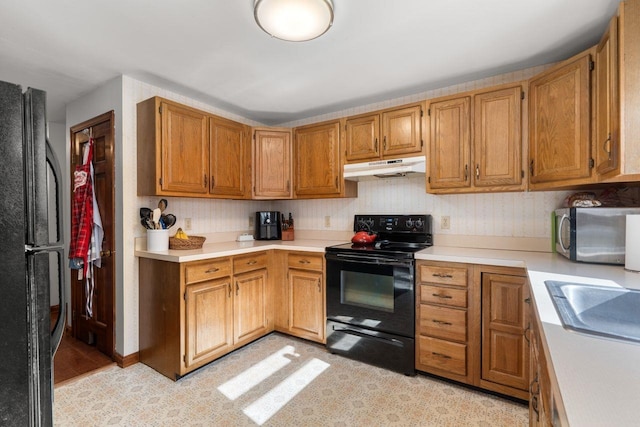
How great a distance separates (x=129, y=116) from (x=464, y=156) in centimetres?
272

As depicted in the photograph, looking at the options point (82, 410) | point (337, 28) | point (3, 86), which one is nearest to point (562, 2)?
point (337, 28)

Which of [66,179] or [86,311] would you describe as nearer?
[86,311]

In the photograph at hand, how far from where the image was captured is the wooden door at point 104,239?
257cm

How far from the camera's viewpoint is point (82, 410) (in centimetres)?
192

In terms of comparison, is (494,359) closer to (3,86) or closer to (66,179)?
(3,86)

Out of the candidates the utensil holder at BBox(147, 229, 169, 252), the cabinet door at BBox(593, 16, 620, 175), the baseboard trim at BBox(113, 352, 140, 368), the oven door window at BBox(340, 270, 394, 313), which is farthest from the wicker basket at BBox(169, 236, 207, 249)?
the cabinet door at BBox(593, 16, 620, 175)

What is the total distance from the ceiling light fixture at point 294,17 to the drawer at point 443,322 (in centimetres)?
197

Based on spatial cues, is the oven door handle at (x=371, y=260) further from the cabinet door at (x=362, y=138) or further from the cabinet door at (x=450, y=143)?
the cabinet door at (x=362, y=138)

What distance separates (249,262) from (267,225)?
0.73 meters

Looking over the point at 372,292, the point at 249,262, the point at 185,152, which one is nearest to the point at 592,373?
the point at 372,292

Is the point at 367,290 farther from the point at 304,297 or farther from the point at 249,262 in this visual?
the point at 249,262

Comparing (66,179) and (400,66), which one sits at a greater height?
(400,66)

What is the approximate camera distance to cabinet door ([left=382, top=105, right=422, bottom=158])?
2619mm

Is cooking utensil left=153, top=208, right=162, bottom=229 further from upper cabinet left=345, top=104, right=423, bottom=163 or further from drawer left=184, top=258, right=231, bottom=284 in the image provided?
upper cabinet left=345, top=104, right=423, bottom=163
